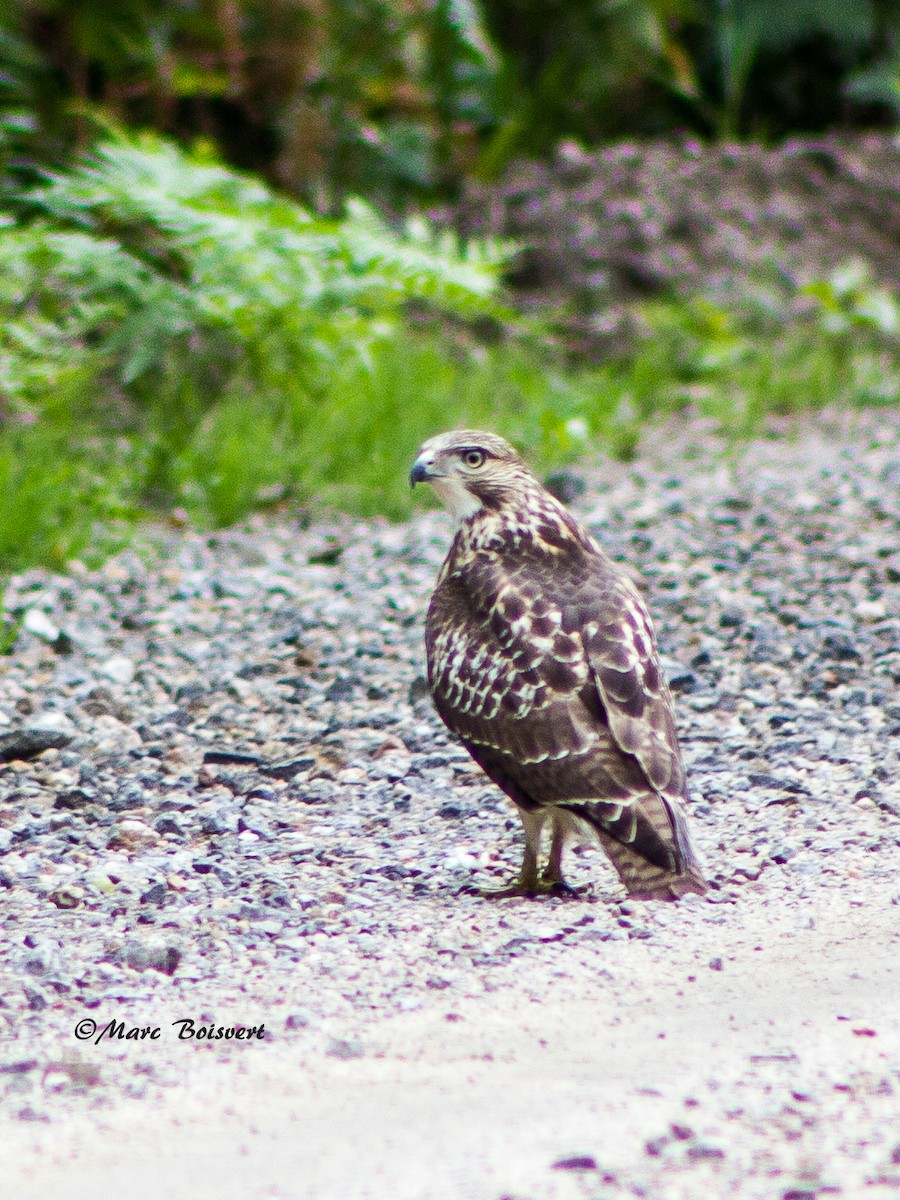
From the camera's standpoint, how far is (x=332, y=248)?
8.55 meters

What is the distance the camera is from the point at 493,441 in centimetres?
503

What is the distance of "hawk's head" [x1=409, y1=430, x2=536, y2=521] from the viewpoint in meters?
4.97

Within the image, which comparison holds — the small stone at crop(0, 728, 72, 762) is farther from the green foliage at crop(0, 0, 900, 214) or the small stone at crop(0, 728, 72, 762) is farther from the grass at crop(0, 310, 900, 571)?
the green foliage at crop(0, 0, 900, 214)

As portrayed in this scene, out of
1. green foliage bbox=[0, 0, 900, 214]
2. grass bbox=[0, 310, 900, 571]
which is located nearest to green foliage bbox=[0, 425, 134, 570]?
grass bbox=[0, 310, 900, 571]

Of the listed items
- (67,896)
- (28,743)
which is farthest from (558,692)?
(28,743)

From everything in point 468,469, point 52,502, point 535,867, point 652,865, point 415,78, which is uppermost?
point 415,78

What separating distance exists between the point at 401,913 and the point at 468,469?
1487mm

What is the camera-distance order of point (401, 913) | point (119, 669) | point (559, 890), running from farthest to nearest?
point (119, 669)
point (559, 890)
point (401, 913)

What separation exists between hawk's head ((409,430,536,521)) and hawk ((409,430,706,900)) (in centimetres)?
6

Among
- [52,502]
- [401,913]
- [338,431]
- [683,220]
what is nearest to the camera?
[401,913]

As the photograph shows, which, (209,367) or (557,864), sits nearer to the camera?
(557,864)

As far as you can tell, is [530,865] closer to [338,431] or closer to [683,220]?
[338,431]

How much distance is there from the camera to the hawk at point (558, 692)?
412cm

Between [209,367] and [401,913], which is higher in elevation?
[209,367]
